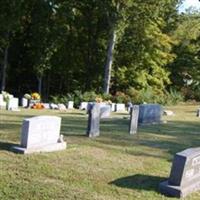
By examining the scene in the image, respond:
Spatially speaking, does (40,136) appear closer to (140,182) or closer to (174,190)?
(140,182)

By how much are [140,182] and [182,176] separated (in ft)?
2.39

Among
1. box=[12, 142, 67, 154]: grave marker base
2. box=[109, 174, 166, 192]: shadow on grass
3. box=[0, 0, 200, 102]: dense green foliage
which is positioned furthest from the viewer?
box=[0, 0, 200, 102]: dense green foliage

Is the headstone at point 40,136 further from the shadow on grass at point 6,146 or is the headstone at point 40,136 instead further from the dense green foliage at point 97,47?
the dense green foliage at point 97,47

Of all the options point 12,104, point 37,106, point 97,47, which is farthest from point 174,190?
point 97,47

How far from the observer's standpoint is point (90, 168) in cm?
787

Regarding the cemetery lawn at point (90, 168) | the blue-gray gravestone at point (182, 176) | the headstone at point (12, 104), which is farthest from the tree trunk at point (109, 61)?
the blue-gray gravestone at point (182, 176)

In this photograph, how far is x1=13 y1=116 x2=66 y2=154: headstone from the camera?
8547mm

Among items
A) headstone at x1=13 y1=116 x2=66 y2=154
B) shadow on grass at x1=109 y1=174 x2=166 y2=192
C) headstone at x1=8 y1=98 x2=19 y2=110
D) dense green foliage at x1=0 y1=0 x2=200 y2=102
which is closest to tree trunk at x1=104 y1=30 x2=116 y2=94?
dense green foliage at x1=0 y1=0 x2=200 y2=102

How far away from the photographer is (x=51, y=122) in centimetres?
916

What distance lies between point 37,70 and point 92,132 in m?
22.5

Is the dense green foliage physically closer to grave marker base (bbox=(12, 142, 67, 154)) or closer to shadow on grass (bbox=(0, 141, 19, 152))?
grave marker base (bbox=(12, 142, 67, 154))

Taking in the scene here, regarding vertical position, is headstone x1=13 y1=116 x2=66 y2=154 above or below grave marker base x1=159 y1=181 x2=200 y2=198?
above

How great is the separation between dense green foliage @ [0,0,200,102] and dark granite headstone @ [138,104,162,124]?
13020 millimetres

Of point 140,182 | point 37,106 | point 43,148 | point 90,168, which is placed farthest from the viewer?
point 37,106
